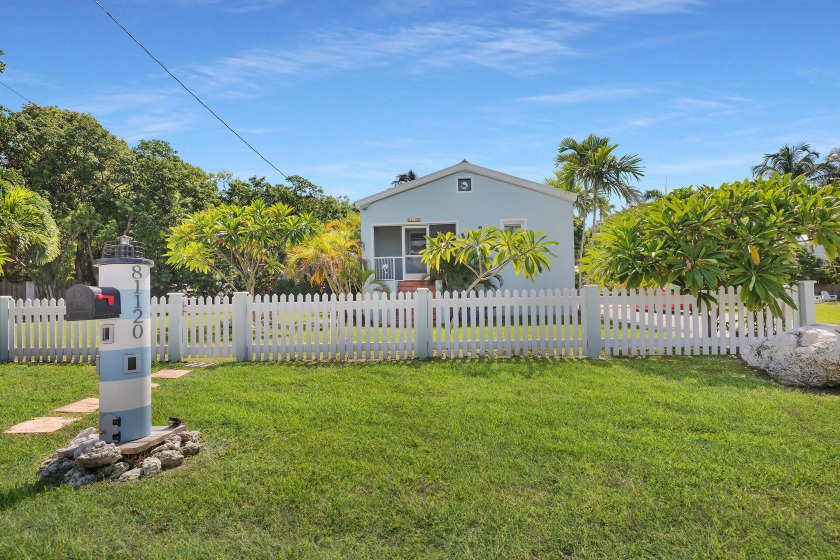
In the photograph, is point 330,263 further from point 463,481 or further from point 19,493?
point 463,481

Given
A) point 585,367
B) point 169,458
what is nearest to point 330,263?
point 585,367

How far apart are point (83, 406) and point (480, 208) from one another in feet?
46.2

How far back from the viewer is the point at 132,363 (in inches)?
161

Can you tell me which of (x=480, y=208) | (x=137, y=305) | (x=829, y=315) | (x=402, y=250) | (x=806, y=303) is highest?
(x=480, y=208)

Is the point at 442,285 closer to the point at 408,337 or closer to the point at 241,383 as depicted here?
the point at 408,337

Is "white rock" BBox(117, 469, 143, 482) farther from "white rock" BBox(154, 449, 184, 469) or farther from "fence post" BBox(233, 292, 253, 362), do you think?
"fence post" BBox(233, 292, 253, 362)

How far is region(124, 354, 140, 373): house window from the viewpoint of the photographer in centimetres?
405

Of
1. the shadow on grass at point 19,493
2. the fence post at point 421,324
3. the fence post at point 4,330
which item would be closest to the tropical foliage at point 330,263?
the fence post at point 421,324

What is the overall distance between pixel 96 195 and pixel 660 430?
30.1 metres

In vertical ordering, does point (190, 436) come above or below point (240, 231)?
below

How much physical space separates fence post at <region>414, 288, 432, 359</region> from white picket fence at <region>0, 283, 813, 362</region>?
18 millimetres

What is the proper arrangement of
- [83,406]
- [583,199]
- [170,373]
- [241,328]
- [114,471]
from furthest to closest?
[583,199] → [241,328] → [170,373] → [83,406] → [114,471]

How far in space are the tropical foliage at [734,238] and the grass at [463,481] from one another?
8.83 ft

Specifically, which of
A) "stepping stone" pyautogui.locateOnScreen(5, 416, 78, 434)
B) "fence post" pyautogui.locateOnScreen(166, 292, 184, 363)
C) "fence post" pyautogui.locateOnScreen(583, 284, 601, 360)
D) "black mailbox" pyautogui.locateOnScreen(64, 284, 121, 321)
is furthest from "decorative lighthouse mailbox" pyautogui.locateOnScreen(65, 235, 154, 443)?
"fence post" pyautogui.locateOnScreen(583, 284, 601, 360)
